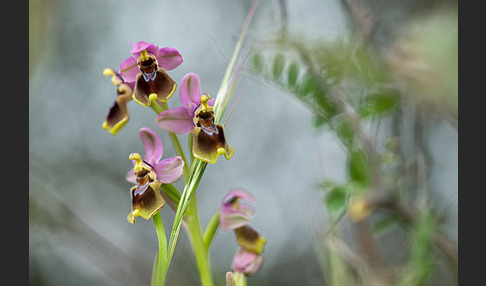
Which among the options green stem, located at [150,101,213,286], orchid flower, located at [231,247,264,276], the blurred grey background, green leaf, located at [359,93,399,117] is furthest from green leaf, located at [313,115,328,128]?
the blurred grey background

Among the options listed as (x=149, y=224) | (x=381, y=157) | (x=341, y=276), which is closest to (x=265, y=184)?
(x=149, y=224)

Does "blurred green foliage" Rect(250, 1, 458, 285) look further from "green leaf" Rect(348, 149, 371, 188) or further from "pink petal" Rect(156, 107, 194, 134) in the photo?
"pink petal" Rect(156, 107, 194, 134)

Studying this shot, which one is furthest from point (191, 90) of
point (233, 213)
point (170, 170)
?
point (233, 213)

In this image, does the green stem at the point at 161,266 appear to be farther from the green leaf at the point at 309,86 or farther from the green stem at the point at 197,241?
the green leaf at the point at 309,86

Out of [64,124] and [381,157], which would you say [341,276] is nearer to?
[381,157]

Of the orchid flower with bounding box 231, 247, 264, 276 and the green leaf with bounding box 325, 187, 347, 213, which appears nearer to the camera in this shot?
the orchid flower with bounding box 231, 247, 264, 276

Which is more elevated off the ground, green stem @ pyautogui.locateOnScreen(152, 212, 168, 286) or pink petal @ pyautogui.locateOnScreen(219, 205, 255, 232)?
pink petal @ pyautogui.locateOnScreen(219, 205, 255, 232)
